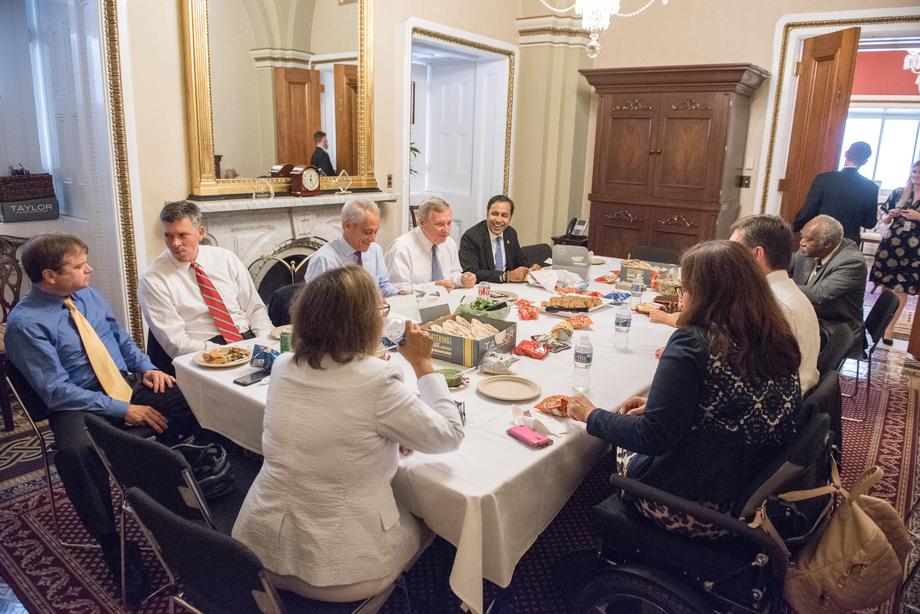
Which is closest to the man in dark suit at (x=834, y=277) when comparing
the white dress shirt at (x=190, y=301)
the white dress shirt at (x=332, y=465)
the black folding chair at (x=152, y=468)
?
the white dress shirt at (x=332, y=465)

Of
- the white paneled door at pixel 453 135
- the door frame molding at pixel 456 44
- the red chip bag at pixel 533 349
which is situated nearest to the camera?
the red chip bag at pixel 533 349

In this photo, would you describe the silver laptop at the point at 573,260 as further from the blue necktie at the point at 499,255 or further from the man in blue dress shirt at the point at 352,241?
the man in blue dress shirt at the point at 352,241

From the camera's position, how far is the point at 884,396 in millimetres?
4055

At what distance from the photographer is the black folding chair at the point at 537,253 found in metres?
4.53

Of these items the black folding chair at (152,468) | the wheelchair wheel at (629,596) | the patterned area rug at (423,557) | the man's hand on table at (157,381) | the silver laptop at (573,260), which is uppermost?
the silver laptop at (573,260)

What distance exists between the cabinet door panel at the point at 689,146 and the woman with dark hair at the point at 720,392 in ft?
13.4

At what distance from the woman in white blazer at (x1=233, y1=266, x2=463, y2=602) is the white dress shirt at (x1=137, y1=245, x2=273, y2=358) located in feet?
4.21

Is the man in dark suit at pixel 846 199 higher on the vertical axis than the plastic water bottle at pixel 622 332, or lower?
higher

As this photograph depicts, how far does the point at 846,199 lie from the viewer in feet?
15.4

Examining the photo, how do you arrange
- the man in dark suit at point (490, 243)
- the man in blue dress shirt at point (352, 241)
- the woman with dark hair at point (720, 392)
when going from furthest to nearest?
the man in dark suit at point (490, 243), the man in blue dress shirt at point (352, 241), the woman with dark hair at point (720, 392)

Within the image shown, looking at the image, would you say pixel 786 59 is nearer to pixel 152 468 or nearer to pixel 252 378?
pixel 252 378

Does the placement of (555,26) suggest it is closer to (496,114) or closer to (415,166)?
(496,114)

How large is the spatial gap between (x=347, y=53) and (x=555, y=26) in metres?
2.33

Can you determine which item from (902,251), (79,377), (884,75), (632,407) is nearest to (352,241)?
(79,377)
